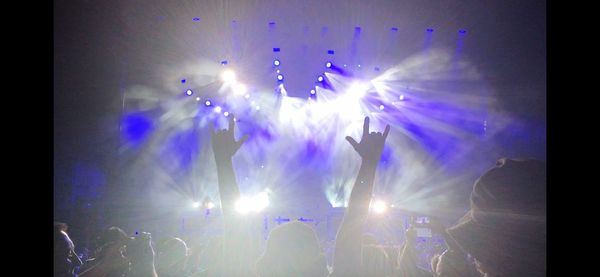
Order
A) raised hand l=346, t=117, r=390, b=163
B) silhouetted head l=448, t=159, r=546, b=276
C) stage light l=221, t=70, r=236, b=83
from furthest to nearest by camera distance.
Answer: stage light l=221, t=70, r=236, b=83 < raised hand l=346, t=117, r=390, b=163 < silhouetted head l=448, t=159, r=546, b=276

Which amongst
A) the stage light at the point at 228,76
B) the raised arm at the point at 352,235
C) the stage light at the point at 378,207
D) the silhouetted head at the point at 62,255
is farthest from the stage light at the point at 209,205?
the raised arm at the point at 352,235

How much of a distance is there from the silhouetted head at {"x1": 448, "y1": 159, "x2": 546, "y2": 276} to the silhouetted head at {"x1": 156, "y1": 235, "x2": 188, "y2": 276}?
1978 millimetres

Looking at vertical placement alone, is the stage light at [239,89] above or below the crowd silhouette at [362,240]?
above

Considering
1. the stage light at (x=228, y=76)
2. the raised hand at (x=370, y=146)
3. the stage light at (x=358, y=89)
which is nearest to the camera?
the raised hand at (x=370, y=146)

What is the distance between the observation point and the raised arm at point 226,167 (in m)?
2.27

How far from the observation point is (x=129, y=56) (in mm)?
5676

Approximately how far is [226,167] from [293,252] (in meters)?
0.68

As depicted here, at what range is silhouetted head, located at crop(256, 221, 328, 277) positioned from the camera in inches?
86.5

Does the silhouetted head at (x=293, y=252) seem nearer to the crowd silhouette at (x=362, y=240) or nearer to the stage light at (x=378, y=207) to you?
the crowd silhouette at (x=362, y=240)

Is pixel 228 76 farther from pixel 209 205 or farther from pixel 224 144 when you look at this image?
pixel 224 144

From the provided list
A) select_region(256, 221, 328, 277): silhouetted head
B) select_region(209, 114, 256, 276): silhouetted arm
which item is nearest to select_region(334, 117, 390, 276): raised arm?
select_region(256, 221, 328, 277): silhouetted head

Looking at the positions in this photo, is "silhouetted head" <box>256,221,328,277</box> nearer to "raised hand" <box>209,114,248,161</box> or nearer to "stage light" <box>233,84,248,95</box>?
"raised hand" <box>209,114,248,161</box>
